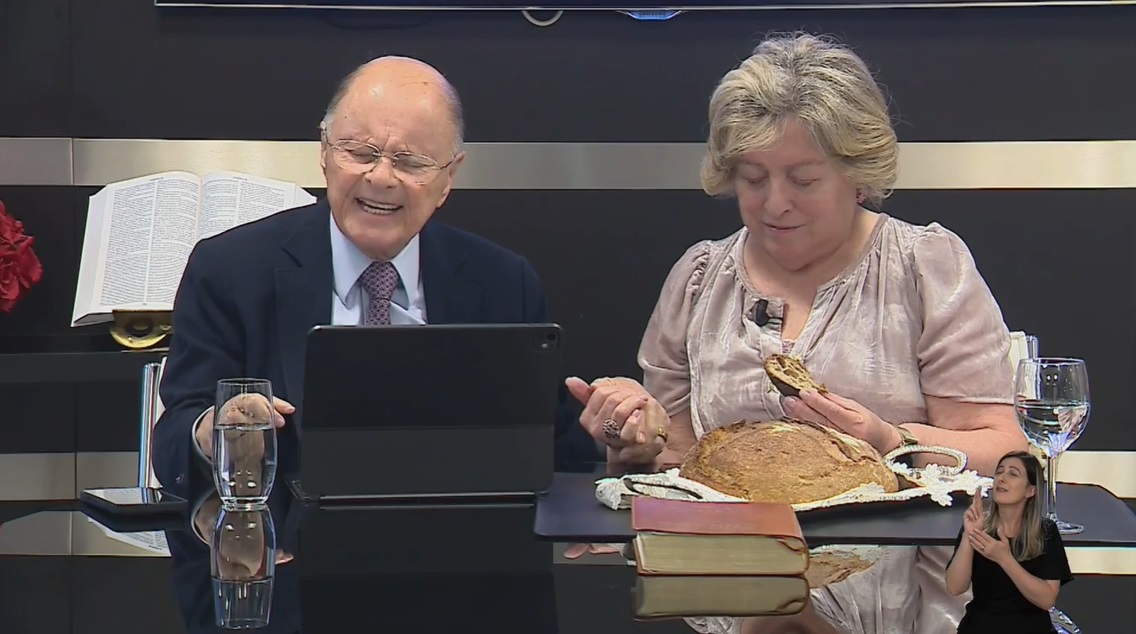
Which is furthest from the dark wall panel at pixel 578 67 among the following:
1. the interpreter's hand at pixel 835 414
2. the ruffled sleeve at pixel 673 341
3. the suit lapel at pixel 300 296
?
the interpreter's hand at pixel 835 414

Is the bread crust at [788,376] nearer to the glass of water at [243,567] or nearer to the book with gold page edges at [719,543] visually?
the book with gold page edges at [719,543]

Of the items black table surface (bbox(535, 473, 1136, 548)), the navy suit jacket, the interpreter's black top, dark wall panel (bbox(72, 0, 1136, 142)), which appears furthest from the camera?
dark wall panel (bbox(72, 0, 1136, 142))

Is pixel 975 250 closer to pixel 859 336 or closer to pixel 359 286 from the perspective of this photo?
pixel 859 336

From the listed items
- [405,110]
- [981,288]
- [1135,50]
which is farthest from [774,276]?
[1135,50]

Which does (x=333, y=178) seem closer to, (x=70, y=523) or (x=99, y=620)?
(x=70, y=523)

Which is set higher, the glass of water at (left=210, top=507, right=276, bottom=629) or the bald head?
the bald head

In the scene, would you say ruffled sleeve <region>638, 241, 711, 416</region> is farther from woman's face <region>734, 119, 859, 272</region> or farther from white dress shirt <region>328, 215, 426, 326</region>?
white dress shirt <region>328, 215, 426, 326</region>

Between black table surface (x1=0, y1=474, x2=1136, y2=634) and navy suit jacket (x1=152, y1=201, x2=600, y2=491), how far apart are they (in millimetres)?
450

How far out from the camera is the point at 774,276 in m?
2.45

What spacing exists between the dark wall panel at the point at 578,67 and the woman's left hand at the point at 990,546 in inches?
93.0

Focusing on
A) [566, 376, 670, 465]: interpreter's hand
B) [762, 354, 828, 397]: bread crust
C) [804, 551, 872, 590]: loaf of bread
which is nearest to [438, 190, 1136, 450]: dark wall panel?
[566, 376, 670, 465]: interpreter's hand

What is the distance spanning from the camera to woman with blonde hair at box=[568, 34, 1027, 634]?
2.25 meters

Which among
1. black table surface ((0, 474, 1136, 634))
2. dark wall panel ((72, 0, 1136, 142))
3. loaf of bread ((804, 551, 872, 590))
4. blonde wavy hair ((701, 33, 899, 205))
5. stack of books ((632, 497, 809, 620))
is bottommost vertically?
black table surface ((0, 474, 1136, 634))

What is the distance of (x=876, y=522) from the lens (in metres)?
1.57
